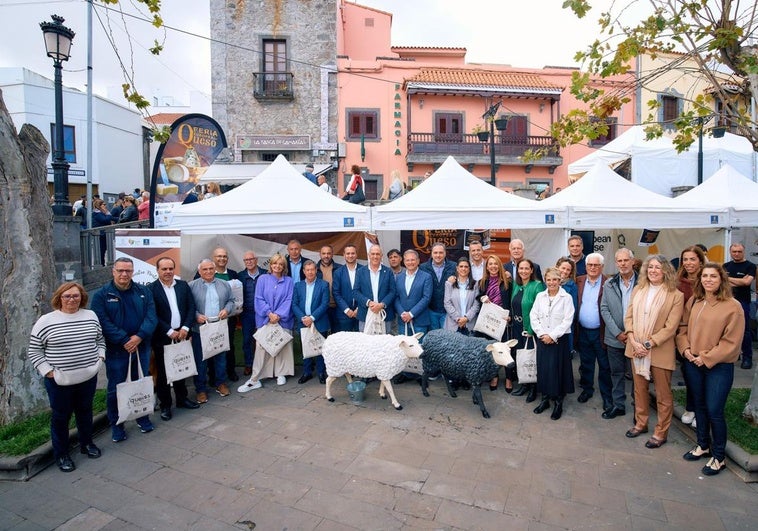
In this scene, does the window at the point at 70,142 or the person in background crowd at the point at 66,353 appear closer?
the person in background crowd at the point at 66,353

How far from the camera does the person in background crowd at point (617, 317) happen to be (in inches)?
189

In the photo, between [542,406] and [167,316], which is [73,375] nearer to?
[167,316]

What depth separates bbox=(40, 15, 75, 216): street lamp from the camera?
748 centimetres

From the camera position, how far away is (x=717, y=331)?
377 centimetres

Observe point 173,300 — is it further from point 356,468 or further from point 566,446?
point 566,446

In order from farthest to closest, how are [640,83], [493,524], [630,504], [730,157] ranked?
1. [730,157]
2. [640,83]
3. [630,504]
4. [493,524]

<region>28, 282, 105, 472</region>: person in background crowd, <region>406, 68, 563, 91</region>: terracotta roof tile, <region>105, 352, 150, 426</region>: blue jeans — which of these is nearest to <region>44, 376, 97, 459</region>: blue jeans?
<region>28, 282, 105, 472</region>: person in background crowd

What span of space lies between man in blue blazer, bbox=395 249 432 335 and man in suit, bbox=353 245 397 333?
13 cm

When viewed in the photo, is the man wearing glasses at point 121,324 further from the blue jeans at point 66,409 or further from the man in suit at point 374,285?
the man in suit at point 374,285

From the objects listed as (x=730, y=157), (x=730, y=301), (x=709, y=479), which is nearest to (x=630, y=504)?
(x=709, y=479)

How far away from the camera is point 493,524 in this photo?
323cm

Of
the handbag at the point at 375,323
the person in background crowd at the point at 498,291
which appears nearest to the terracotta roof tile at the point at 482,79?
the person in background crowd at the point at 498,291

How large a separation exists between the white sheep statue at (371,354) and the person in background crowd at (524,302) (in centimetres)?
133

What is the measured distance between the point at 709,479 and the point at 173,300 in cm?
552
